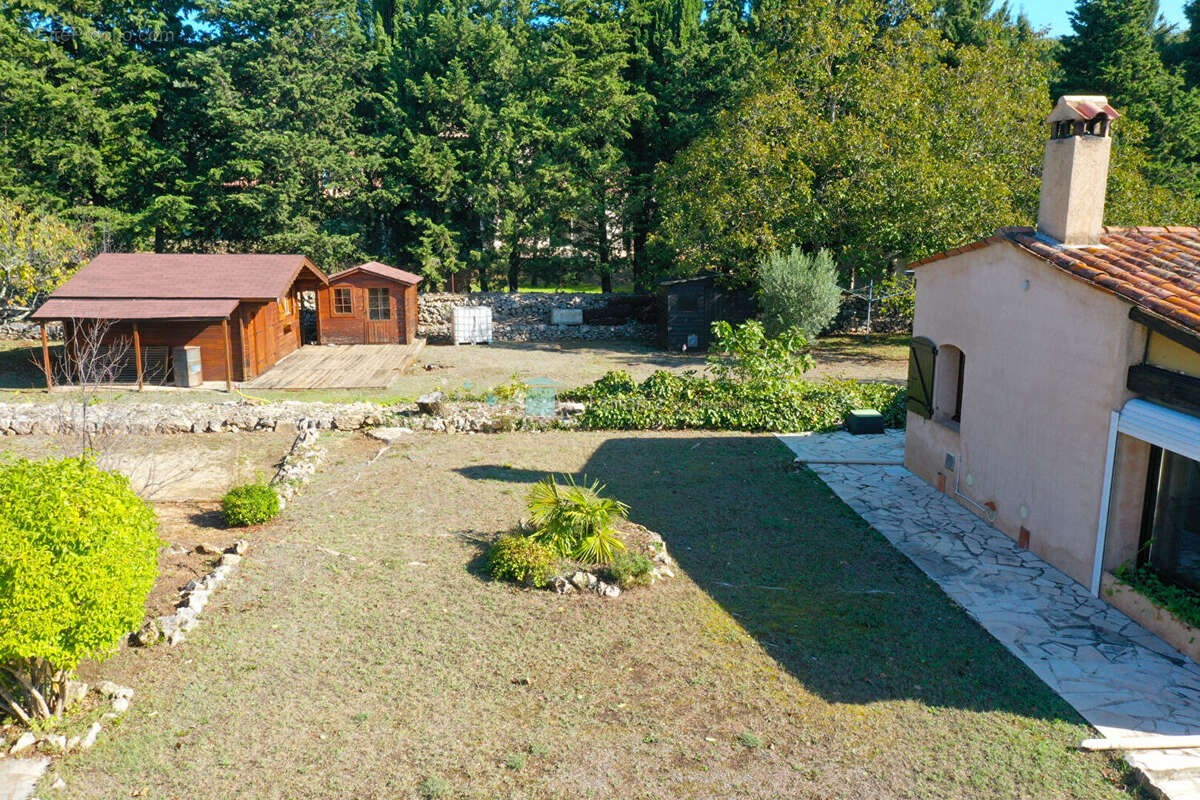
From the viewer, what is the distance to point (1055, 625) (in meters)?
8.85

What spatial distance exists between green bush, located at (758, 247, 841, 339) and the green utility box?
8509mm

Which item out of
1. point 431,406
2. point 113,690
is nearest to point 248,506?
point 113,690

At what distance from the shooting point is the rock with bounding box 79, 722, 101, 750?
6.72 metres

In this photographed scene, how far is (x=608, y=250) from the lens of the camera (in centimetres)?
3581

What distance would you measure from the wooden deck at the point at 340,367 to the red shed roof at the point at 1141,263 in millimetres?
16289

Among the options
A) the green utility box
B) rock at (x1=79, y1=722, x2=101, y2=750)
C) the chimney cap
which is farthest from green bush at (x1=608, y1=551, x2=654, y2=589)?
the green utility box

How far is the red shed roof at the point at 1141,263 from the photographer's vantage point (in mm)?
8523

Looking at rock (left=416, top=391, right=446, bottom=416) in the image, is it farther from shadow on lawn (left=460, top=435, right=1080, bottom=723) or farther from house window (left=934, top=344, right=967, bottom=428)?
house window (left=934, top=344, right=967, bottom=428)

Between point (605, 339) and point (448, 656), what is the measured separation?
24.9 metres

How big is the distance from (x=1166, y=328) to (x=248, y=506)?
1096cm

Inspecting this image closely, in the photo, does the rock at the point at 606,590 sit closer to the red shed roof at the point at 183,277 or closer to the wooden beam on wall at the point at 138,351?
the red shed roof at the point at 183,277

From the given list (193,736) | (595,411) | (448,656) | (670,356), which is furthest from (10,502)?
(670,356)

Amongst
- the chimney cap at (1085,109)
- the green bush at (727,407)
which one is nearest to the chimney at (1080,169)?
the chimney cap at (1085,109)

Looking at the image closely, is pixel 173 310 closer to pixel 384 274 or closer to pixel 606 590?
pixel 384 274
